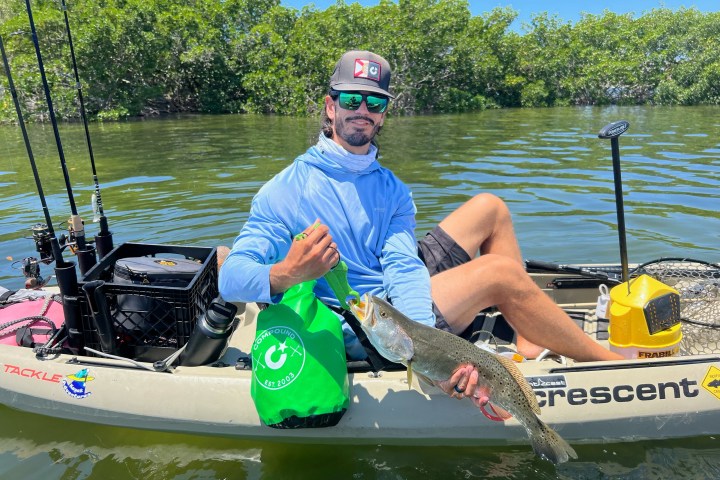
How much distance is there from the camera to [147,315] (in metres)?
3.68

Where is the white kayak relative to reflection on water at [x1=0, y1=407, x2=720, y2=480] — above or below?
above

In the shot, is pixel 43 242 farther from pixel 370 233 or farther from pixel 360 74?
pixel 360 74

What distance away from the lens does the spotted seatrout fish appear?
2.44 metres

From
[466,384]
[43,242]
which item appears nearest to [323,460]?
[466,384]

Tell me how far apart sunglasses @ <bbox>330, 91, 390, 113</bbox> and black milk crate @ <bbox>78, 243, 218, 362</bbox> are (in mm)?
1491

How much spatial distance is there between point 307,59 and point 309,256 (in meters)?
33.1

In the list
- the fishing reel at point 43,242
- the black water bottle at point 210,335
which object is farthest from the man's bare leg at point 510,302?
the fishing reel at point 43,242

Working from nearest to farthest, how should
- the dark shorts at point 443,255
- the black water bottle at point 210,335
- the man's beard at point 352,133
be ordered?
1. the man's beard at point 352,133
2. the black water bottle at point 210,335
3. the dark shorts at point 443,255

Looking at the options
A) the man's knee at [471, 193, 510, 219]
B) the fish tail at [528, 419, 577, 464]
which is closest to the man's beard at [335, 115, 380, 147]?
the man's knee at [471, 193, 510, 219]

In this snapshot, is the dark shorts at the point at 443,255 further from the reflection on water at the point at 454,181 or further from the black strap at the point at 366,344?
the reflection on water at the point at 454,181

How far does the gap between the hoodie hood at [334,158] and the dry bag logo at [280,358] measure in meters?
0.96

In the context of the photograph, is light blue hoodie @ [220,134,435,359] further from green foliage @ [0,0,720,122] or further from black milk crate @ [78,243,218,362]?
green foliage @ [0,0,720,122]

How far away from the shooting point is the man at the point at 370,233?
304 cm

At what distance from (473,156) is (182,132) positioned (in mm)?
12976
